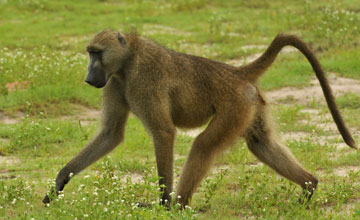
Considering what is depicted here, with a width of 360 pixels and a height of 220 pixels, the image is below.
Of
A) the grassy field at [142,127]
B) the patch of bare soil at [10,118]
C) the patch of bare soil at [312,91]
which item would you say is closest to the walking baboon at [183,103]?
the grassy field at [142,127]

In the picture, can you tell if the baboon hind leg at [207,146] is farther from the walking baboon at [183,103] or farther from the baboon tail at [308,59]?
the baboon tail at [308,59]

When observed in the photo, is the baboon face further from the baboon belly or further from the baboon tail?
the baboon tail

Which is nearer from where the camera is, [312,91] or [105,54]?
[105,54]

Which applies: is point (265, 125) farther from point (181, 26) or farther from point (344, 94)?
point (181, 26)

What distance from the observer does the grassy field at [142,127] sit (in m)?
4.93

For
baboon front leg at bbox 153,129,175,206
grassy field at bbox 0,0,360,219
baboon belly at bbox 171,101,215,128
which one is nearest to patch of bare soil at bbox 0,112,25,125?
grassy field at bbox 0,0,360,219

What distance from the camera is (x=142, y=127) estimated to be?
300 inches

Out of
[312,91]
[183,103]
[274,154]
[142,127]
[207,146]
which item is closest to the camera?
[207,146]

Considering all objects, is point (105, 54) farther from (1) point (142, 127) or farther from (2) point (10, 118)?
(2) point (10, 118)

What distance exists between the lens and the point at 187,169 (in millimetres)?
4688

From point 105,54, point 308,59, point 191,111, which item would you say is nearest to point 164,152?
point 191,111

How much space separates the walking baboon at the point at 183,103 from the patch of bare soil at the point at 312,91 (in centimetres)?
338

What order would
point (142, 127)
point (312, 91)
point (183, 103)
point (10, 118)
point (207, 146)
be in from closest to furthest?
point (207, 146) < point (183, 103) < point (142, 127) < point (10, 118) < point (312, 91)

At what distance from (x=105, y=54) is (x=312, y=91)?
450 cm
